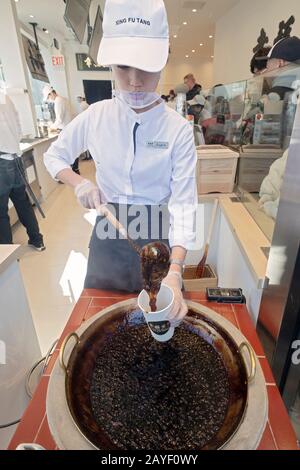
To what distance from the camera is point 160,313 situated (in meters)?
0.71

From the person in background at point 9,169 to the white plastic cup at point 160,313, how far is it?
254 centimetres

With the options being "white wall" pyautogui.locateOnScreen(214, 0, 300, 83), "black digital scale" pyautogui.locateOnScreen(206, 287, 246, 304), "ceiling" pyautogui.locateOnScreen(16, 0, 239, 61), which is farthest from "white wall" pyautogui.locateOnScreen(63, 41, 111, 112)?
"black digital scale" pyautogui.locateOnScreen(206, 287, 246, 304)

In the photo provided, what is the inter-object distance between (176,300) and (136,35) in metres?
0.77

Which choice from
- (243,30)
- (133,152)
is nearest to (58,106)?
(243,30)

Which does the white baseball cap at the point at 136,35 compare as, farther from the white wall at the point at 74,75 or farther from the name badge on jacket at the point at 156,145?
the white wall at the point at 74,75

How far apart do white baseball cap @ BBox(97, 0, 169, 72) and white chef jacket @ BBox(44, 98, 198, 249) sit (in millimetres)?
202

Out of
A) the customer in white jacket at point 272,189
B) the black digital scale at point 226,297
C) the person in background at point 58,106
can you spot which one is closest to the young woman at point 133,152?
the black digital scale at point 226,297

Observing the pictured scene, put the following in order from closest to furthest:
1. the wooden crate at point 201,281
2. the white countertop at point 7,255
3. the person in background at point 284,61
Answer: the white countertop at point 7,255, the person in background at point 284,61, the wooden crate at point 201,281

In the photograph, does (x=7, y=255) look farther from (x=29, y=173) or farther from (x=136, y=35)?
(x=29, y=173)

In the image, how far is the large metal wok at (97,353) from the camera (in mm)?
638

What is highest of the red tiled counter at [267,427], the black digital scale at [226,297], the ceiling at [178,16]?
the ceiling at [178,16]

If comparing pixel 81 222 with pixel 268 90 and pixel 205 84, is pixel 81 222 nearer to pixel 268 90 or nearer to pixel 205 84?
pixel 268 90

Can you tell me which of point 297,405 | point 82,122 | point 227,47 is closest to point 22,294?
point 82,122

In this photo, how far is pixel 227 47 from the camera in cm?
633
